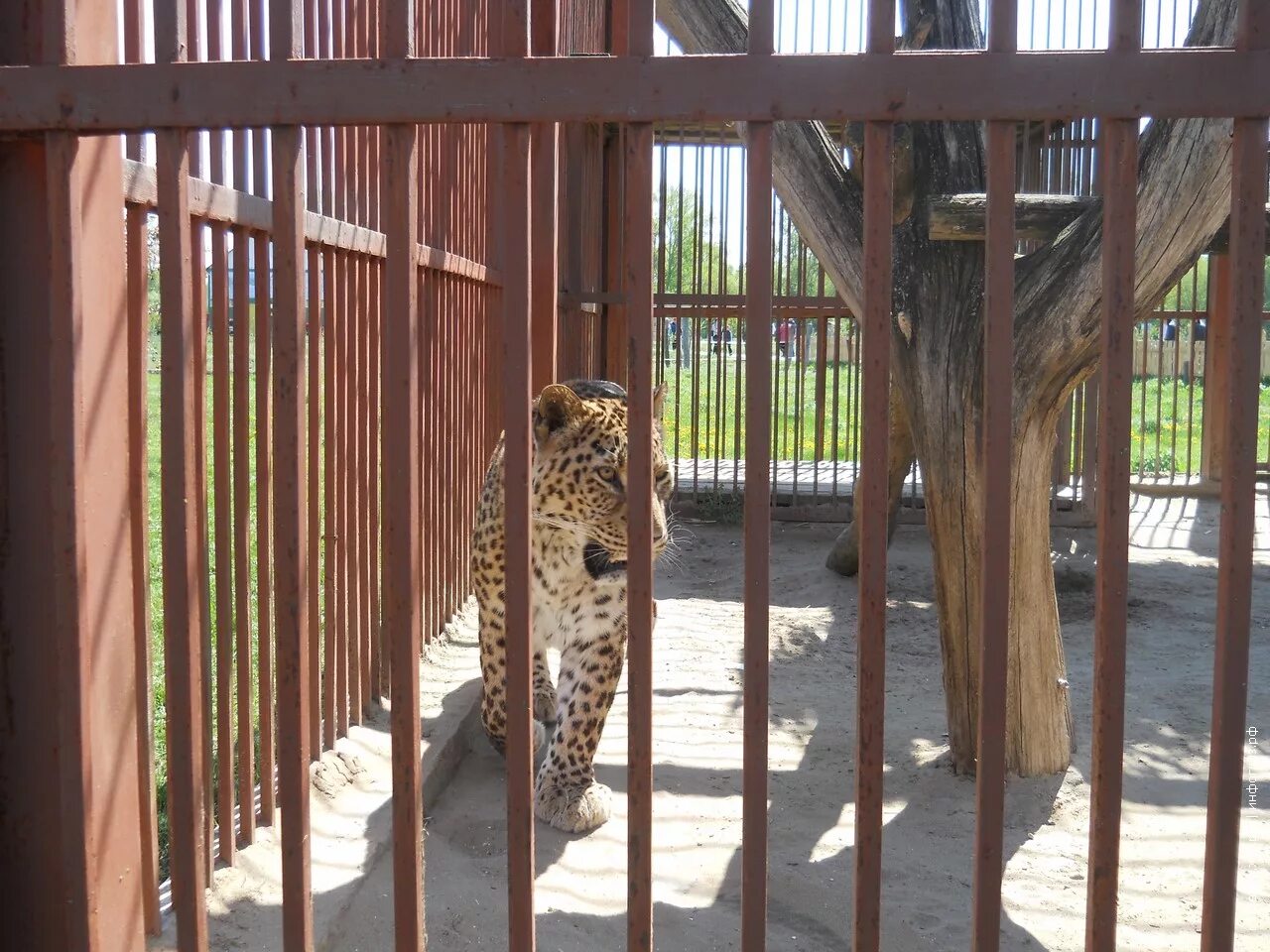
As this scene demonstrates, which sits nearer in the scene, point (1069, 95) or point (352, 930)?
point (1069, 95)

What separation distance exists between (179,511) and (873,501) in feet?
3.58

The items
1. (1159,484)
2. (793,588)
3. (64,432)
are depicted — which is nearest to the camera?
(64,432)

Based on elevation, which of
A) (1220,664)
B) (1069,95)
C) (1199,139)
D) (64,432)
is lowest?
(1220,664)

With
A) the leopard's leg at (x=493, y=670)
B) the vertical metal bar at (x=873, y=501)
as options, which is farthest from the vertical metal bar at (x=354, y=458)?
the vertical metal bar at (x=873, y=501)

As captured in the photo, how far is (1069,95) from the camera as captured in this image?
1757 millimetres

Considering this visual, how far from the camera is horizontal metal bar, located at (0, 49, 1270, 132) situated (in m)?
Result: 1.75

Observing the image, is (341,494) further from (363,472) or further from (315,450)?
(315,450)

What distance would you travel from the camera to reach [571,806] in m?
3.92

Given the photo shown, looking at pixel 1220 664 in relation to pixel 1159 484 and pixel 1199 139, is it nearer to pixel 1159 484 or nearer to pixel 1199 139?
pixel 1199 139

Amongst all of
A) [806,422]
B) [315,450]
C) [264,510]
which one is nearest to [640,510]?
[264,510]

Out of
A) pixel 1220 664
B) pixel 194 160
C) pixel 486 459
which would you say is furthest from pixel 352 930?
Result: pixel 486 459

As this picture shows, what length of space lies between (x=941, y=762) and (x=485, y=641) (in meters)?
1.72

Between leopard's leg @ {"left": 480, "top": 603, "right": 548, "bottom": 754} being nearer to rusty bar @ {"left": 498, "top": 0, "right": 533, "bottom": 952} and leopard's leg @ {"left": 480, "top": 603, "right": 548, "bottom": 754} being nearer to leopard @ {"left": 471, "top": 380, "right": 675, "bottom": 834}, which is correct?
leopard @ {"left": 471, "top": 380, "right": 675, "bottom": 834}

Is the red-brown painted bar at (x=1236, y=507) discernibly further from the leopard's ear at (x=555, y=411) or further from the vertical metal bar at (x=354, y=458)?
the vertical metal bar at (x=354, y=458)
